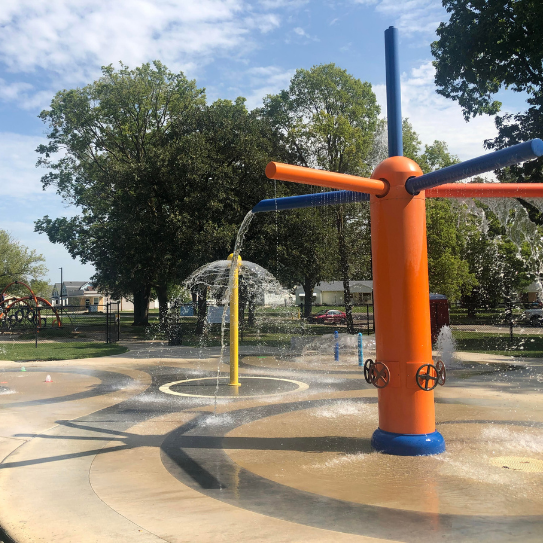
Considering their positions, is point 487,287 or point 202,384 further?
point 487,287

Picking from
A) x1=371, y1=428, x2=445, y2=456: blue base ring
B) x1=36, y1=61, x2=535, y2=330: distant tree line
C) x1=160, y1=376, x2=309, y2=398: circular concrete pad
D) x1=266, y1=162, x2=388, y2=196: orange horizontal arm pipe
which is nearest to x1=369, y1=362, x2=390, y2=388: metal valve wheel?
x1=371, y1=428, x2=445, y2=456: blue base ring

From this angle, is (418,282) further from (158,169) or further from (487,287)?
(487,287)

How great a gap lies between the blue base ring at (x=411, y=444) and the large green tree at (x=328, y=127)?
54.8ft

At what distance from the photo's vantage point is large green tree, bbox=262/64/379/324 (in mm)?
26344

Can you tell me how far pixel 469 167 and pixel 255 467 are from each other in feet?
12.8

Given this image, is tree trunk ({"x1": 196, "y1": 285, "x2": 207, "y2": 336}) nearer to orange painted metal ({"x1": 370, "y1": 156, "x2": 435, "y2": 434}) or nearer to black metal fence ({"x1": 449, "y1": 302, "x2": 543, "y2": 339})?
black metal fence ({"x1": 449, "y1": 302, "x2": 543, "y2": 339})

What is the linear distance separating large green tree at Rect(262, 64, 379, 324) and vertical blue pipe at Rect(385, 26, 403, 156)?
1594 cm

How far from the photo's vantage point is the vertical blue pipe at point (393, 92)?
6.75 meters

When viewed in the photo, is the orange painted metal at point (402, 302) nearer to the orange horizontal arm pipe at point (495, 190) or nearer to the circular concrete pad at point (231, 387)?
the orange horizontal arm pipe at point (495, 190)

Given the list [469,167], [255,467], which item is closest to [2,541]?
[255,467]

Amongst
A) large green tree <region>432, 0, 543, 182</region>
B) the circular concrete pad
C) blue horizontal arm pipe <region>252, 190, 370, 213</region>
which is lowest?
the circular concrete pad

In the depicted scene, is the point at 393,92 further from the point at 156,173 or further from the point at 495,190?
the point at 156,173

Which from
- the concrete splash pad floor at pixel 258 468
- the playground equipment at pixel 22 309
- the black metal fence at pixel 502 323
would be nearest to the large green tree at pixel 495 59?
the black metal fence at pixel 502 323

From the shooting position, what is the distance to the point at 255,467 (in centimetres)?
582
